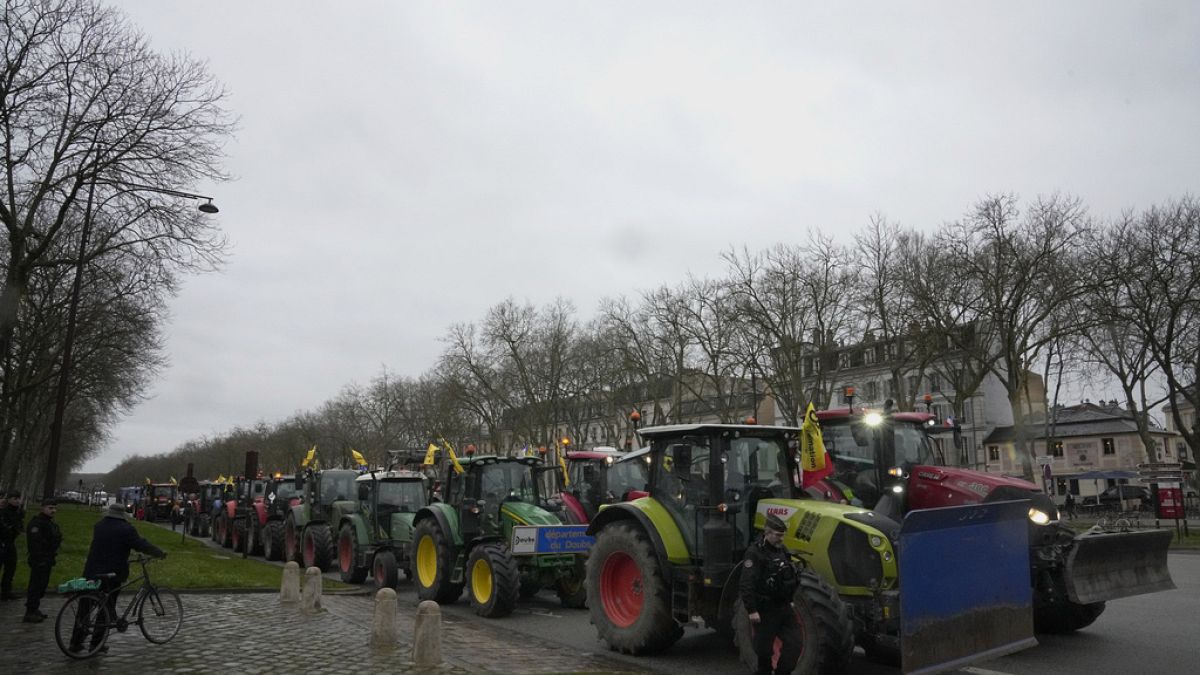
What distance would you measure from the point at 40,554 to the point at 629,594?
7747 mm

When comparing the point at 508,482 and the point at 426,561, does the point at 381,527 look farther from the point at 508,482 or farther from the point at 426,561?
the point at 508,482

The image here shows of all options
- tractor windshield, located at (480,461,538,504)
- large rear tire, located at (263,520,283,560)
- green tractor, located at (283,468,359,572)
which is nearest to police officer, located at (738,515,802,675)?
tractor windshield, located at (480,461,538,504)

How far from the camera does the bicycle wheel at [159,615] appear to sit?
368 inches

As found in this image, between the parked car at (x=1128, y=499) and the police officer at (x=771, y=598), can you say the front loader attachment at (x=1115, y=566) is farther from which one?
the parked car at (x=1128, y=499)

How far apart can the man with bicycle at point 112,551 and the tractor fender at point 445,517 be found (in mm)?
5085

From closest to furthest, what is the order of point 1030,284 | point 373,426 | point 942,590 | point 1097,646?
point 942,590
point 1097,646
point 1030,284
point 373,426

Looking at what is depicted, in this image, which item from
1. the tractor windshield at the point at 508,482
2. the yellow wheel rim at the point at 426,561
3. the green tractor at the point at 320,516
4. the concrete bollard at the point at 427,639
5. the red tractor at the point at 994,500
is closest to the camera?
the concrete bollard at the point at 427,639

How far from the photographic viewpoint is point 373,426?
75625 millimetres

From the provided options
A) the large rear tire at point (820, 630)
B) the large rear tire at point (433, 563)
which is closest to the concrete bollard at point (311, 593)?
the large rear tire at point (433, 563)

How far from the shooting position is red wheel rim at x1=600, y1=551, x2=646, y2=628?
9.37 metres

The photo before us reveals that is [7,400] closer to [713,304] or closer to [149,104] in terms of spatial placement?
[149,104]

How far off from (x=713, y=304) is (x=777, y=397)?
5365mm

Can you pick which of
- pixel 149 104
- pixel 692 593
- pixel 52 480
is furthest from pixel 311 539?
pixel 692 593

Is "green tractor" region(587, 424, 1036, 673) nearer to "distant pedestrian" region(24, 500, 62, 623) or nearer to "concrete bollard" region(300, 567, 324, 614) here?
"concrete bollard" region(300, 567, 324, 614)
